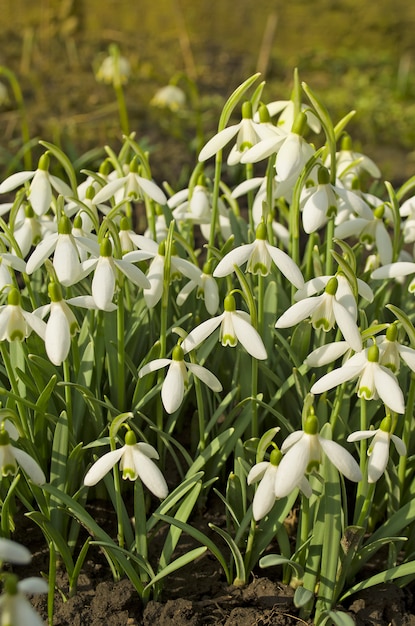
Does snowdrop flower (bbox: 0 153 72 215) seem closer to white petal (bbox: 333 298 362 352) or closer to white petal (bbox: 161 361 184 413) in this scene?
white petal (bbox: 161 361 184 413)

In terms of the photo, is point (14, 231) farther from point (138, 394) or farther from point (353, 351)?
point (353, 351)

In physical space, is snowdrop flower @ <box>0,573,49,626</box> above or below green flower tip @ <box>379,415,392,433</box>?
above

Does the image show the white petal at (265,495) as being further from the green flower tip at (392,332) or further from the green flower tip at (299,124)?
the green flower tip at (299,124)

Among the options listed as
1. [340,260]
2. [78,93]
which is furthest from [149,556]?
[78,93]

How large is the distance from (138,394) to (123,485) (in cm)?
29

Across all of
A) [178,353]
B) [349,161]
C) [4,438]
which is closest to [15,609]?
[4,438]

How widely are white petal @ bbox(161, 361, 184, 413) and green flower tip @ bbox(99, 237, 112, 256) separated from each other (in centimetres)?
28

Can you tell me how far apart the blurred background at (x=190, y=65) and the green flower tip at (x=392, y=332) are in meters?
2.31

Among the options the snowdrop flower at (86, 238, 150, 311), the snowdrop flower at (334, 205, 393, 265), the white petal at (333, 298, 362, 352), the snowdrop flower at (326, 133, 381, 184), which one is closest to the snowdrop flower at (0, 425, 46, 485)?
the snowdrop flower at (86, 238, 150, 311)

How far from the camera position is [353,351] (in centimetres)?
169

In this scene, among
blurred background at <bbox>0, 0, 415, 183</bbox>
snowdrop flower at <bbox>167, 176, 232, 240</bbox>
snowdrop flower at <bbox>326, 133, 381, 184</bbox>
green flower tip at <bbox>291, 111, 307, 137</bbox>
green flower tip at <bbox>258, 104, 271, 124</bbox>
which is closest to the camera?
green flower tip at <bbox>291, 111, 307, 137</bbox>

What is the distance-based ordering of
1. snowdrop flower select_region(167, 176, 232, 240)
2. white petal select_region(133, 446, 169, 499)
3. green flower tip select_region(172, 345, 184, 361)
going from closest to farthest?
1. white petal select_region(133, 446, 169, 499)
2. green flower tip select_region(172, 345, 184, 361)
3. snowdrop flower select_region(167, 176, 232, 240)

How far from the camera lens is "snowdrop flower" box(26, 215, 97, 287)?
1.62 m

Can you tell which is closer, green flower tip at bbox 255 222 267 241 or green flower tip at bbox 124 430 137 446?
green flower tip at bbox 124 430 137 446
